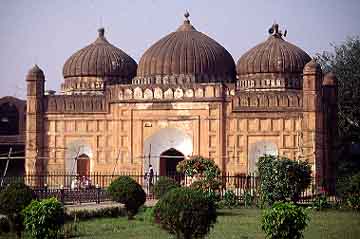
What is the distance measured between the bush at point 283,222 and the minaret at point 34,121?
13952mm

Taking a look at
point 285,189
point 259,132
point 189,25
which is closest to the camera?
point 285,189

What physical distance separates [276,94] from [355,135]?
259 inches

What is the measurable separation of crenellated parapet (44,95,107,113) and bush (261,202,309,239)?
13684 mm

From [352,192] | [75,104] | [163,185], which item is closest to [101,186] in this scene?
[75,104]

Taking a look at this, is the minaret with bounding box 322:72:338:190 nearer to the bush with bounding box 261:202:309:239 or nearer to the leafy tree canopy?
the leafy tree canopy

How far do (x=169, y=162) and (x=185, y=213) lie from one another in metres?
14.0

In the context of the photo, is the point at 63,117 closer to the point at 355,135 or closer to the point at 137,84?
the point at 137,84

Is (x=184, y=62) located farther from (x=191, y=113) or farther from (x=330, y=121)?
(x=330, y=121)

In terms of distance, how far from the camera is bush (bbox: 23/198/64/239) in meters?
11.0

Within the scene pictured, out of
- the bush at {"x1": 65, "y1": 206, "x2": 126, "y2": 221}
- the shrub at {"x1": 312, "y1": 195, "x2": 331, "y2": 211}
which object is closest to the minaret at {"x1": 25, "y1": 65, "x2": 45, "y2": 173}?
the bush at {"x1": 65, "y1": 206, "x2": 126, "y2": 221}

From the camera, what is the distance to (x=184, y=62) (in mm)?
23750

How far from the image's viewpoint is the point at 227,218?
48.6 ft

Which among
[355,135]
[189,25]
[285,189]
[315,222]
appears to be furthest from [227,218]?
[355,135]

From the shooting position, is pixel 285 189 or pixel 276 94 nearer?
pixel 285 189
